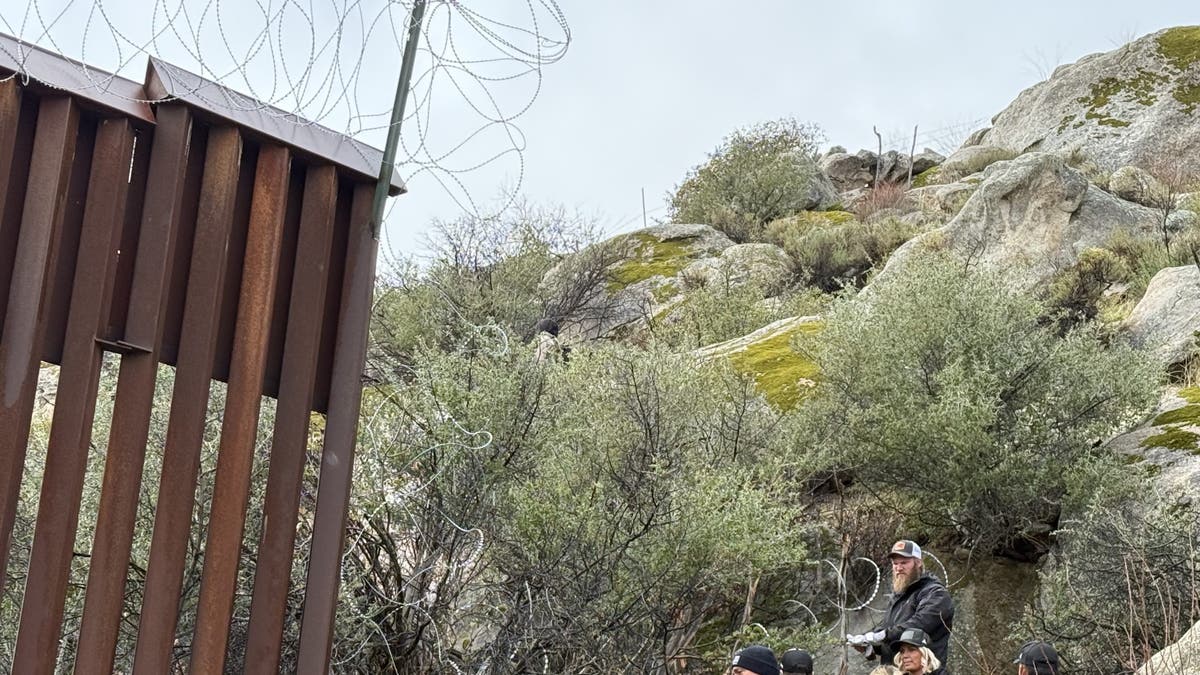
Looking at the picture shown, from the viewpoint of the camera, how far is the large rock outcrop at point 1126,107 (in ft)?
91.7

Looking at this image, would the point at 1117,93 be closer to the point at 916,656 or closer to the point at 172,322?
the point at 916,656

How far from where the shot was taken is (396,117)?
4.26 metres

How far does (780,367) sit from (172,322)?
35.2 ft

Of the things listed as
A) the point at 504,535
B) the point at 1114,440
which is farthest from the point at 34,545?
the point at 1114,440

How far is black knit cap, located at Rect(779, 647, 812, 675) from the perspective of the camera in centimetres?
652

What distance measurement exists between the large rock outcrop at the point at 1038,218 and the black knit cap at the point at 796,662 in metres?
13.3

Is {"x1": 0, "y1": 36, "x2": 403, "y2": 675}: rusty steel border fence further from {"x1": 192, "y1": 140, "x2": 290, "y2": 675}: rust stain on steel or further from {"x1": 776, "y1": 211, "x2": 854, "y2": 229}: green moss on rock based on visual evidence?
{"x1": 776, "y1": 211, "x2": 854, "y2": 229}: green moss on rock

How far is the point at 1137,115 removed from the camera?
2920 cm

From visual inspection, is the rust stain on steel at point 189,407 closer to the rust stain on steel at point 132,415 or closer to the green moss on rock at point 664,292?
the rust stain on steel at point 132,415

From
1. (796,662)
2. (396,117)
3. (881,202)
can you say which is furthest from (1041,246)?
(396,117)

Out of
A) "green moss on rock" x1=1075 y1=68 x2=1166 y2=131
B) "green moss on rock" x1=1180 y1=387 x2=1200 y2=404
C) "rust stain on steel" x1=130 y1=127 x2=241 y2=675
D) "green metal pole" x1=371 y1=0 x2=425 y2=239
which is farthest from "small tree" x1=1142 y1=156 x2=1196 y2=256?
"rust stain on steel" x1=130 y1=127 x2=241 y2=675

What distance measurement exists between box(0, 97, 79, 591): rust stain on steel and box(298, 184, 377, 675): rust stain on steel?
0.92m

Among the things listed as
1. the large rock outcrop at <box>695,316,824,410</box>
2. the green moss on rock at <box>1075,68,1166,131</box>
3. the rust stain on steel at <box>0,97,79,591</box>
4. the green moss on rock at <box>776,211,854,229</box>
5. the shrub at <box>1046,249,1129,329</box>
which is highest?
the green moss on rock at <box>1075,68,1166,131</box>

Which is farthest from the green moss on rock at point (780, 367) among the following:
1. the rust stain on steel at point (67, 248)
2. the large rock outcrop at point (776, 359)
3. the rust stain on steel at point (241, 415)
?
the rust stain on steel at point (67, 248)
